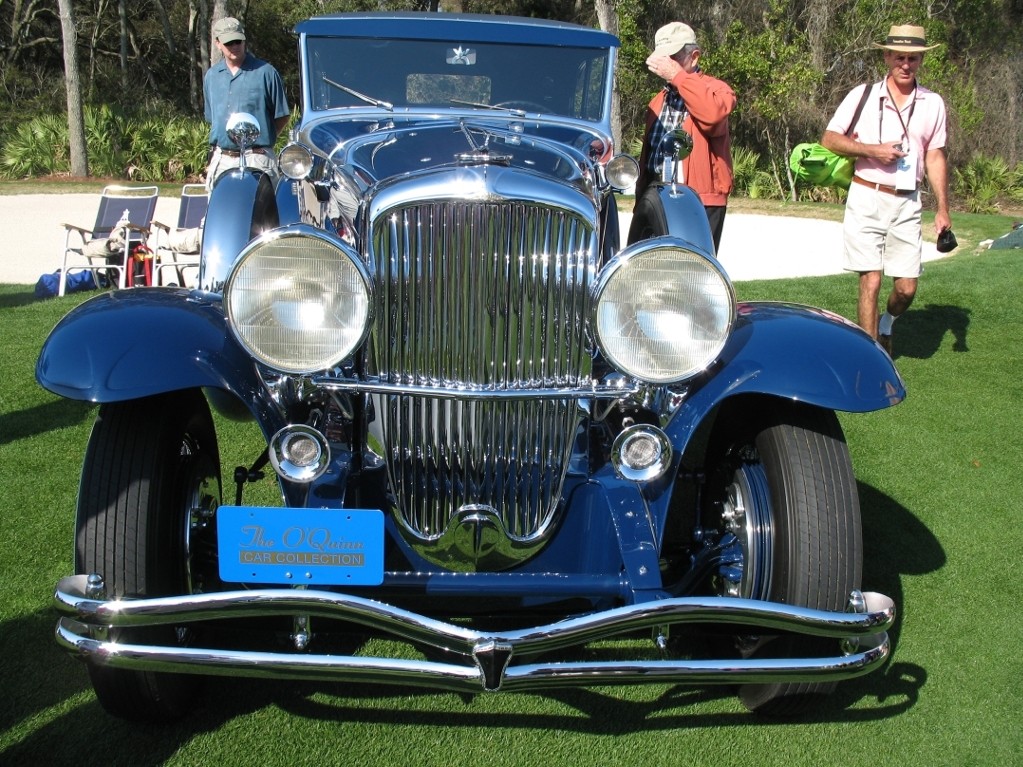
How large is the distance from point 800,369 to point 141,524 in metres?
1.61

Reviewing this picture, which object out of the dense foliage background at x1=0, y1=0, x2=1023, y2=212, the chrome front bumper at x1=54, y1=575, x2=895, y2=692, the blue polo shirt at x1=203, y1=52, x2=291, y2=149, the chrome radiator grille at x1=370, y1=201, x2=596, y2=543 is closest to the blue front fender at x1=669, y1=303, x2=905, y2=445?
the chrome radiator grille at x1=370, y1=201, x2=596, y2=543

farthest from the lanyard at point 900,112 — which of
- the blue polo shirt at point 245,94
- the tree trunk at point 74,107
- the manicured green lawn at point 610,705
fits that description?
the tree trunk at point 74,107

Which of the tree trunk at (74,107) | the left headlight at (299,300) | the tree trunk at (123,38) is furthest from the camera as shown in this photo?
the tree trunk at (123,38)

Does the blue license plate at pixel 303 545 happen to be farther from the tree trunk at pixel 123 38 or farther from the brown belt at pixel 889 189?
the tree trunk at pixel 123 38

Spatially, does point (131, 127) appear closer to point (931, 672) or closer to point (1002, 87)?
point (1002, 87)

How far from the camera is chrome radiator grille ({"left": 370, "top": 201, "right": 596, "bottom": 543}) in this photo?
2.20 meters

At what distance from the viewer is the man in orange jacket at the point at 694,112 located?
4.60m

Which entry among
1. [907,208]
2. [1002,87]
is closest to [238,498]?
[907,208]

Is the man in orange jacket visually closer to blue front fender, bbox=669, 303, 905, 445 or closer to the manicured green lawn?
the manicured green lawn

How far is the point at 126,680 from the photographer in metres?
2.20

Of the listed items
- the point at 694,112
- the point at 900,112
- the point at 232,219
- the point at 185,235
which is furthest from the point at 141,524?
the point at 185,235

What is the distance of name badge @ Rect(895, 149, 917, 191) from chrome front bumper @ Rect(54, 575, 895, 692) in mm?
3572

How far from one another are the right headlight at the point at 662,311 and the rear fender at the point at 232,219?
128 centimetres

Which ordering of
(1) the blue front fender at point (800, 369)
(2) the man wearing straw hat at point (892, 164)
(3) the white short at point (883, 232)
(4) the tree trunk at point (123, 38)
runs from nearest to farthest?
(1) the blue front fender at point (800, 369) → (2) the man wearing straw hat at point (892, 164) → (3) the white short at point (883, 232) → (4) the tree trunk at point (123, 38)
